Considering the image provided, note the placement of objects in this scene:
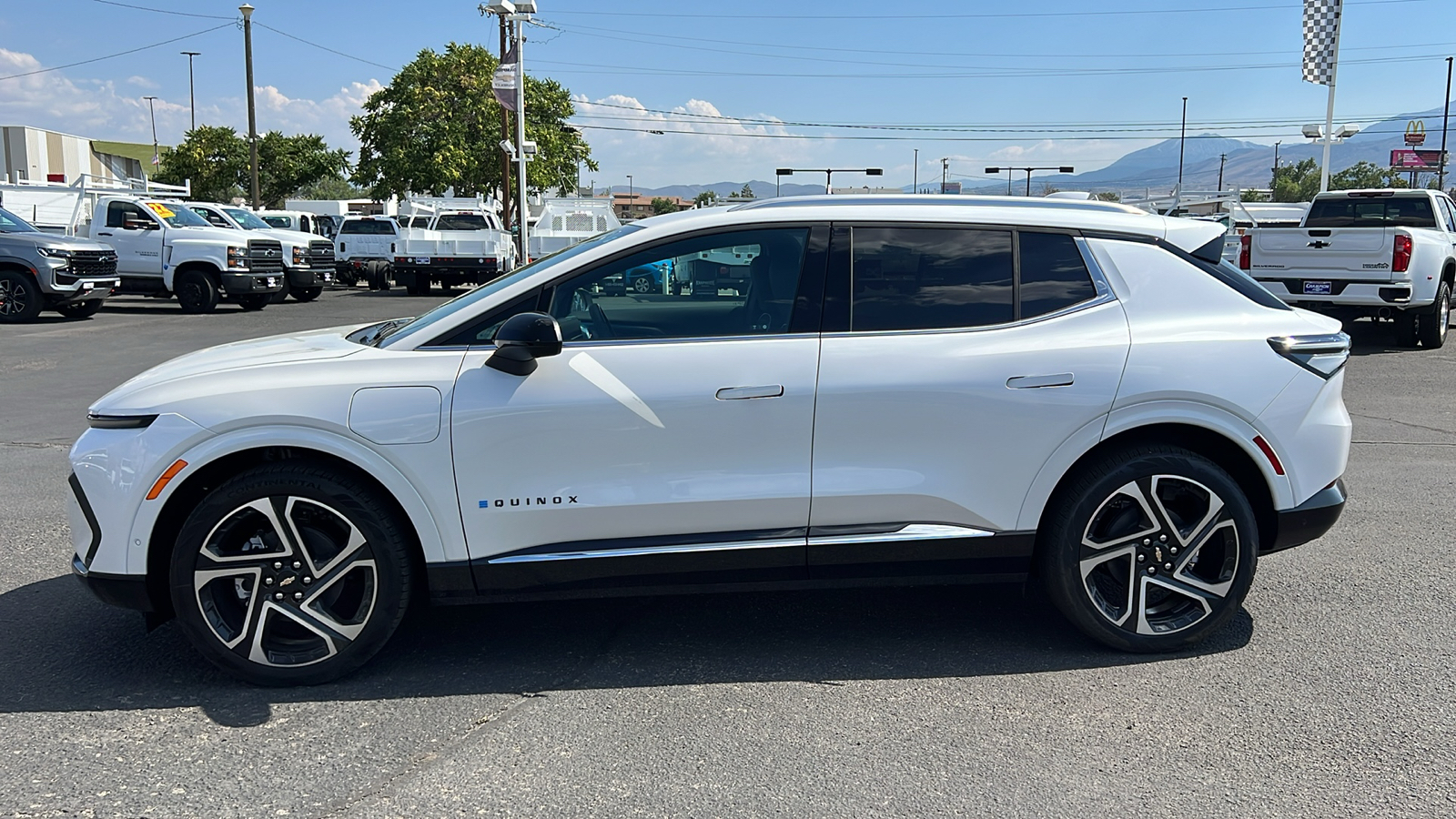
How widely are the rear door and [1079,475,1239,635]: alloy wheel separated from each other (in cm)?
28

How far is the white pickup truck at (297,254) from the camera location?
23.1 m

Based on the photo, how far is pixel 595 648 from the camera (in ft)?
13.5

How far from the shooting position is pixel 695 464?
3.74m

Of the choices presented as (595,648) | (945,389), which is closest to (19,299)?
(595,648)

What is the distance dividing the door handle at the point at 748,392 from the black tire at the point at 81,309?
61.7 feet

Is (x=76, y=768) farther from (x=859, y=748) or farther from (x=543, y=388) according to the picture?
(x=859, y=748)

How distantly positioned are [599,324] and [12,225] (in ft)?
62.5

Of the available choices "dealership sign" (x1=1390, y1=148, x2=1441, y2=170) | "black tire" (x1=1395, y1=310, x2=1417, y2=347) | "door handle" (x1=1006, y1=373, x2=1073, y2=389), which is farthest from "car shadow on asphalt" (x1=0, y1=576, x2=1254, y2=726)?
"dealership sign" (x1=1390, y1=148, x2=1441, y2=170)

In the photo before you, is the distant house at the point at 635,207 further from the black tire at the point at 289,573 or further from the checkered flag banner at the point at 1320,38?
the black tire at the point at 289,573

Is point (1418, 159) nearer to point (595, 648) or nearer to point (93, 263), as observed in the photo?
point (93, 263)

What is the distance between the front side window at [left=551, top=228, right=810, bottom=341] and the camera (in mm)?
3863

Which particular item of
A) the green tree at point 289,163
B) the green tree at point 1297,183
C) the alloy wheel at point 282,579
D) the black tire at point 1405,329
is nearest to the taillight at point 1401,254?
the black tire at point 1405,329

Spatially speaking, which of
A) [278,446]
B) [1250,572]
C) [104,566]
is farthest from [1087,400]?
[104,566]

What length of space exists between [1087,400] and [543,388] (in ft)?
6.36
